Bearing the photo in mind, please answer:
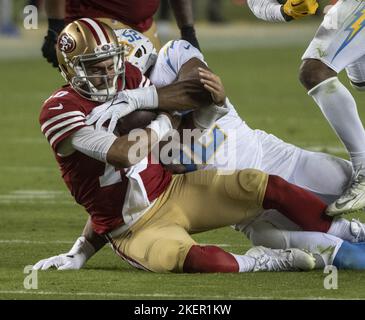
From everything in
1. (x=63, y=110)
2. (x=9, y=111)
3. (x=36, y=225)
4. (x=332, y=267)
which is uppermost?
(x=63, y=110)

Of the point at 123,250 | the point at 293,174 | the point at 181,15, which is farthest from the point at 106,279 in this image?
the point at 181,15

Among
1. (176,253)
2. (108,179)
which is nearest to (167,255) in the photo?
(176,253)

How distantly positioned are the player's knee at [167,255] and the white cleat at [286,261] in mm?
340

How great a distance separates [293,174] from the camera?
20.6ft

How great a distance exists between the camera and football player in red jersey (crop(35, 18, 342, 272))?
18.5 feet

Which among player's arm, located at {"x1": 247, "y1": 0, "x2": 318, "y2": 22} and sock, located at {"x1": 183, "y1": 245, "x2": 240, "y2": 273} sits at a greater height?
player's arm, located at {"x1": 247, "y1": 0, "x2": 318, "y2": 22}

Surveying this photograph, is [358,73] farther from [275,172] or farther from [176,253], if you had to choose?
[176,253]

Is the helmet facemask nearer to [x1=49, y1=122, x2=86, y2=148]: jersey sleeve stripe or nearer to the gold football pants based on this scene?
[x1=49, y1=122, x2=86, y2=148]: jersey sleeve stripe

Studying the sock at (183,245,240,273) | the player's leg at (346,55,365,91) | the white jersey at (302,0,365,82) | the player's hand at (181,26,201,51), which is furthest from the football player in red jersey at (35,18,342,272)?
the player's hand at (181,26,201,51)

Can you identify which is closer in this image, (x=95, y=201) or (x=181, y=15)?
(x=95, y=201)

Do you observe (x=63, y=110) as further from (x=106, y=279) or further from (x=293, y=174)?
(x=293, y=174)

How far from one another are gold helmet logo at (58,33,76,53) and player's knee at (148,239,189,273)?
0.96 m
